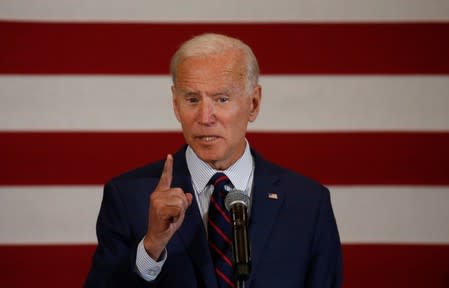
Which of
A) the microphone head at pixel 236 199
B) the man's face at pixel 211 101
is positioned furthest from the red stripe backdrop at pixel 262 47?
the microphone head at pixel 236 199

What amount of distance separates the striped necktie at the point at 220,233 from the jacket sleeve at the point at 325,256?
0.20 metres

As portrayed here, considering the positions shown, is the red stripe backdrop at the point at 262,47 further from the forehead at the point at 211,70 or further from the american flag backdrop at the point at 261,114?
the forehead at the point at 211,70

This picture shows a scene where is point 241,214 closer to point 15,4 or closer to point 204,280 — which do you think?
point 204,280

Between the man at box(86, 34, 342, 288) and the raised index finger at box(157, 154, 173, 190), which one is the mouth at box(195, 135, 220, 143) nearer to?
the man at box(86, 34, 342, 288)

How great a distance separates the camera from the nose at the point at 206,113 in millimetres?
1546

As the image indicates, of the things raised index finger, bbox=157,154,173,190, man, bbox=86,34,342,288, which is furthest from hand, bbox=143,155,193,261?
man, bbox=86,34,342,288

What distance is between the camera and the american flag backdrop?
246cm

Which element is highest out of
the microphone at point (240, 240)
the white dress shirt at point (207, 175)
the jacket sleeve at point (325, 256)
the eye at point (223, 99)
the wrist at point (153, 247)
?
the eye at point (223, 99)

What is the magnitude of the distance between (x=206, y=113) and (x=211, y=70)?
0.09m

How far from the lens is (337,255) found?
1668mm

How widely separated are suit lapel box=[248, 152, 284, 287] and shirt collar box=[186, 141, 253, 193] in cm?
3

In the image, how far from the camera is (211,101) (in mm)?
1576

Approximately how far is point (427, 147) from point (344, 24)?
494mm

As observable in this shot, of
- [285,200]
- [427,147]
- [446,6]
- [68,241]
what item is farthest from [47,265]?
[446,6]
